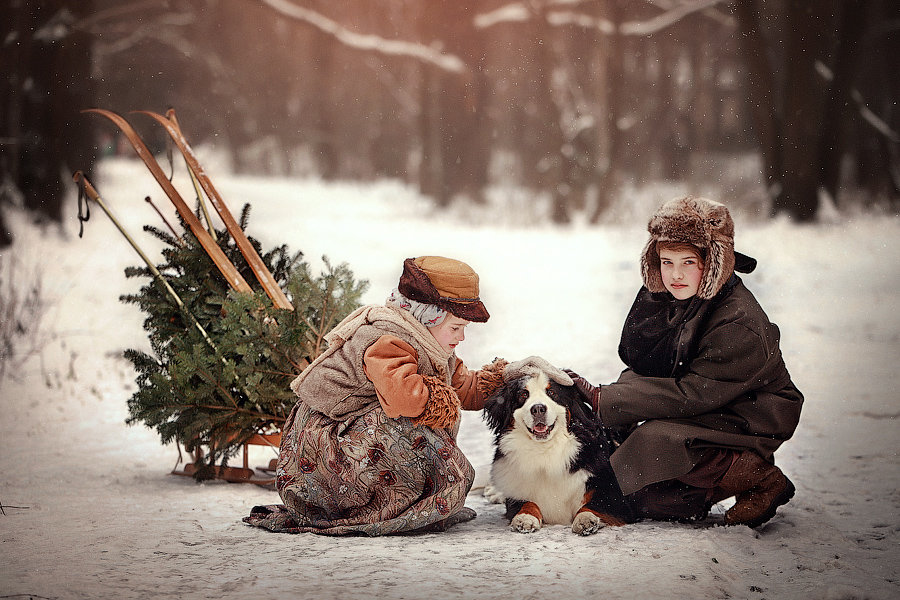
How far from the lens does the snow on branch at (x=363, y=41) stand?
12109 mm

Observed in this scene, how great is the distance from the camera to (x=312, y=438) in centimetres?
327

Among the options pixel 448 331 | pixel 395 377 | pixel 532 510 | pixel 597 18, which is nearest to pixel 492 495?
pixel 532 510

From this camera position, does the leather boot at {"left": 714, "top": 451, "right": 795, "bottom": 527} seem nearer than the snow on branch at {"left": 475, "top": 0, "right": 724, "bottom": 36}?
Yes

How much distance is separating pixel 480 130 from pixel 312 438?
944cm

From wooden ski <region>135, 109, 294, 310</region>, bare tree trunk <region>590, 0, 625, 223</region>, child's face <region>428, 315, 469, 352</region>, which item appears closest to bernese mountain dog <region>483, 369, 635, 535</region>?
child's face <region>428, 315, 469, 352</region>

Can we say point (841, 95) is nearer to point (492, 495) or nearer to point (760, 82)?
point (760, 82)

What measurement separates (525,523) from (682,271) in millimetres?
1107

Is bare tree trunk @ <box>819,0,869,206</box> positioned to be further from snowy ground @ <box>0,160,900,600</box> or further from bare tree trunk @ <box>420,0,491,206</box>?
bare tree trunk @ <box>420,0,491,206</box>

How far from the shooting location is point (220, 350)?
12.8ft

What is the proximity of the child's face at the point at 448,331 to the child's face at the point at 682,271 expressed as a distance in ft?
2.61

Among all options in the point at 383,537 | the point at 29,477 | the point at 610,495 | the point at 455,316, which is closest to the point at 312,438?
the point at 383,537

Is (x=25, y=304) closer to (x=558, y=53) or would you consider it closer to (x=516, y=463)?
(x=516, y=463)

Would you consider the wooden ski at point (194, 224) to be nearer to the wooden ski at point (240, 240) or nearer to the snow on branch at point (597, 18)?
the wooden ski at point (240, 240)

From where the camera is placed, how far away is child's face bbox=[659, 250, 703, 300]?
3.31m
